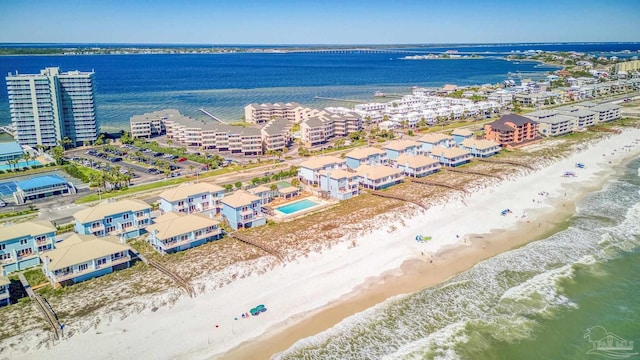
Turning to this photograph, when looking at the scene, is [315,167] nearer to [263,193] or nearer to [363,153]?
[263,193]


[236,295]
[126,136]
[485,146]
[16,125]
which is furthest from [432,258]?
[16,125]

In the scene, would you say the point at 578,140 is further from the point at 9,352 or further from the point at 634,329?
the point at 9,352

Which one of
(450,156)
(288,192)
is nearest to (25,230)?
(288,192)

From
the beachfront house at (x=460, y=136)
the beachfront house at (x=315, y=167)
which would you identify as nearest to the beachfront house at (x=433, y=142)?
the beachfront house at (x=460, y=136)

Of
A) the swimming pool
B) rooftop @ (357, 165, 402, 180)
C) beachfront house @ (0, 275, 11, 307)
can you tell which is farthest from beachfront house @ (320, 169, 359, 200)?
beachfront house @ (0, 275, 11, 307)

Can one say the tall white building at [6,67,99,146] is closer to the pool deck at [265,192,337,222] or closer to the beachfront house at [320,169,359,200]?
the pool deck at [265,192,337,222]

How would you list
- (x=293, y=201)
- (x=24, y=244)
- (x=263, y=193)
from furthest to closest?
(x=293, y=201)
(x=263, y=193)
(x=24, y=244)

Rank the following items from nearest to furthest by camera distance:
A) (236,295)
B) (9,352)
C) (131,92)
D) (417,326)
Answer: (9,352) → (417,326) → (236,295) → (131,92)
